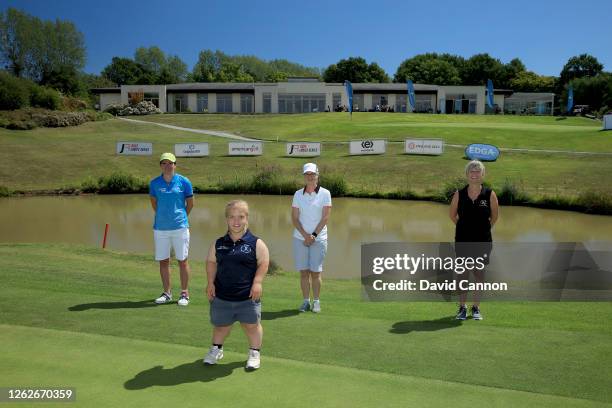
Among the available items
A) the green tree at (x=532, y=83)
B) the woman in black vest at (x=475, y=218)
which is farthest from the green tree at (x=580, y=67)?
the woman in black vest at (x=475, y=218)

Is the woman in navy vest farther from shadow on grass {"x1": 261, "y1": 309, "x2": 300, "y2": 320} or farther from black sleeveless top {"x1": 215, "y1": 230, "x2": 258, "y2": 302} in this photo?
shadow on grass {"x1": 261, "y1": 309, "x2": 300, "y2": 320}

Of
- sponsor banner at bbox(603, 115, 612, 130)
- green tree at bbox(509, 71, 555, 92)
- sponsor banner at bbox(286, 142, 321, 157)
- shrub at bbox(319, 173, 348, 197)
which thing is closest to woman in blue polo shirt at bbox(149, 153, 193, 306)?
shrub at bbox(319, 173, 348, 197)

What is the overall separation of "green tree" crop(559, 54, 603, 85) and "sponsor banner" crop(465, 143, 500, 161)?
312 ft

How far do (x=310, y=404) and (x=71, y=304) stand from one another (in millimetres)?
4621

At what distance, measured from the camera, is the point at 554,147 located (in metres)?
46.5

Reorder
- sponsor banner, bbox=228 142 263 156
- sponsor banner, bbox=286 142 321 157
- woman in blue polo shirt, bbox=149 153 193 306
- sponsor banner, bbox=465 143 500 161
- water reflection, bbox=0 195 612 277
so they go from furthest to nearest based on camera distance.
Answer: sponsor banner, bbox=228 142 263 156, sponsor banner, bbox=286 142 321 157, sponsor banner, bbox=465 143 500 161, water reflection, bbox=0 195 612 277, woman in blue polo shirt, bbox=149 153 193 306

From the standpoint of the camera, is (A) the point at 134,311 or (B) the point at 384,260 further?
(B) the point at 384,260

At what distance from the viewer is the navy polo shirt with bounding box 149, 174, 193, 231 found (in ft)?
28.5

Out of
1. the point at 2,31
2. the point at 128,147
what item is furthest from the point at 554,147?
the point at 2,31

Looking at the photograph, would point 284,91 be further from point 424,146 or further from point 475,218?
point 475,218

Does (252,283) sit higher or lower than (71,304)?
higher

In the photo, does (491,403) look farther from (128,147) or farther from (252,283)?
(128,147)

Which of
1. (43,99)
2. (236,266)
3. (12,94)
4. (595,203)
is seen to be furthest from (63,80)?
(236,266)

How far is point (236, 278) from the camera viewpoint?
5.56m
